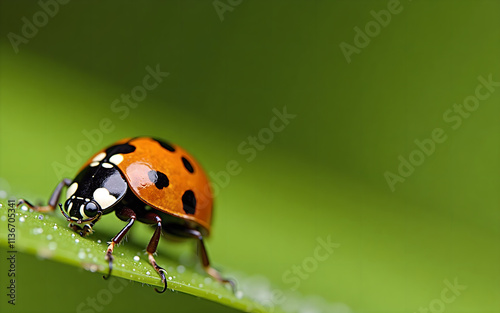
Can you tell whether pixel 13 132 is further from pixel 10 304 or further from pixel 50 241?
pixel 50 241

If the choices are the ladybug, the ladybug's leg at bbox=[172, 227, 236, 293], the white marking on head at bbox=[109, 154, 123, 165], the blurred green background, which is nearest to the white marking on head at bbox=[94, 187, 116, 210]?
the ladybug

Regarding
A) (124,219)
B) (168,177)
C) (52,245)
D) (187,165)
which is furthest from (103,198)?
(52,245)

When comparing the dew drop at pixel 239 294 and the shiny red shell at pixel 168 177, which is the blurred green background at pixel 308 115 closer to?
the dew drop at pixel 239 294

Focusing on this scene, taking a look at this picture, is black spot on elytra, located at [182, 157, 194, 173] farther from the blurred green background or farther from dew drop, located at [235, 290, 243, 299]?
the blurred green background

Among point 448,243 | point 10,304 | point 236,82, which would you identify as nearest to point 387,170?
point 448,243

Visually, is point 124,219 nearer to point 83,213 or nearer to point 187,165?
→ point 83,213

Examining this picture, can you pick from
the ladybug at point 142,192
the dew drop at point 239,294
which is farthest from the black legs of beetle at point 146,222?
the dew drop at point 239,294

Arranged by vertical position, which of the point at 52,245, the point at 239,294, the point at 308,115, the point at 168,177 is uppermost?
the point at 308,115
